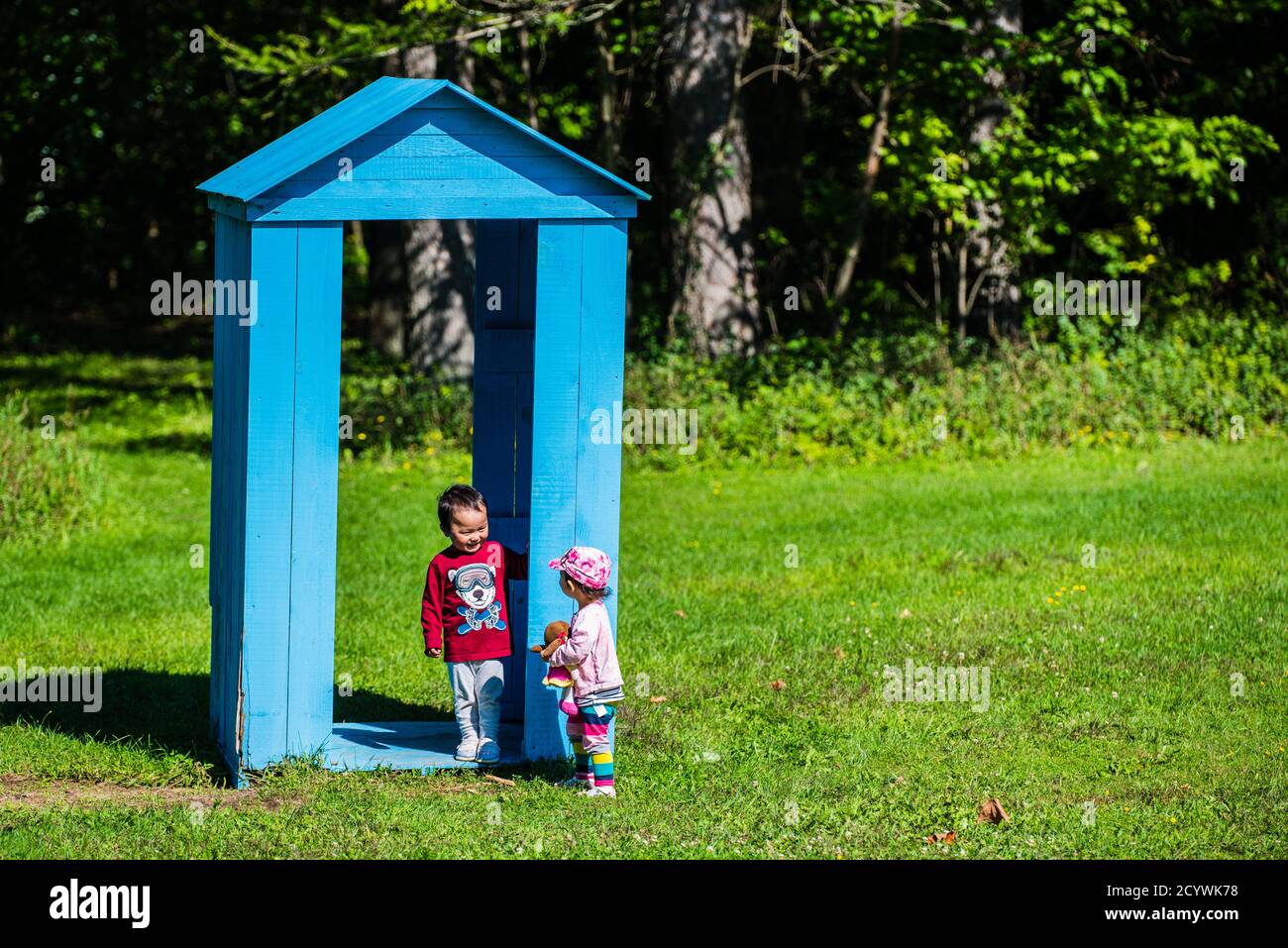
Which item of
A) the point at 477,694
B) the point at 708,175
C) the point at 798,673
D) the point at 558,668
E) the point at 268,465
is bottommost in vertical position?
the point at 798,673

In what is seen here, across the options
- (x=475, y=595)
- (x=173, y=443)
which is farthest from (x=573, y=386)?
(x=173, y=443)

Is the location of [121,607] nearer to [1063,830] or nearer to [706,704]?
[706,704]

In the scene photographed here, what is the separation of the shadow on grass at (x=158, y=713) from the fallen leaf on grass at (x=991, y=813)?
2.67 m

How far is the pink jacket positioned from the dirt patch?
116 centimetres

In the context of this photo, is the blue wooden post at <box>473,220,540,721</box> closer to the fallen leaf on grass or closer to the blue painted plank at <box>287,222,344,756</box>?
the blue painted plank at <box>287,222,344,756</box>

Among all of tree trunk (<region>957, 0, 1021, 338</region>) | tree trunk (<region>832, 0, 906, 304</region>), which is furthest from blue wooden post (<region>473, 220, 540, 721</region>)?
tree trunk (<region>957, 0, 1021, 338</region>)

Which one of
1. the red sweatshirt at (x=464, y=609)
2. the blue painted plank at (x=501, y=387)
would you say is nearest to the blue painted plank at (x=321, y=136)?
the blue painted plank at (x=501, y=387)

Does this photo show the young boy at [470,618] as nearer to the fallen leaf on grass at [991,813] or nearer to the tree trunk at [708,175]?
the fallen leaf on grass at [991,813]

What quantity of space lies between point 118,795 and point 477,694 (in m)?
1.49

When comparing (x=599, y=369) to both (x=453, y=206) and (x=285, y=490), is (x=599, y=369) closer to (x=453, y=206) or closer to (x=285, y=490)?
(x=453, y=206)

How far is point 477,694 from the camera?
6.66m

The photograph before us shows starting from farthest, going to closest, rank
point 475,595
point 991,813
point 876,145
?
point 876,145
point 475,595
point 991,813

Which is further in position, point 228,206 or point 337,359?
point 228,206

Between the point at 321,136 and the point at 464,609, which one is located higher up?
the point at 321,136
